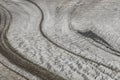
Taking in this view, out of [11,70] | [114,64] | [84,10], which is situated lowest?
[11,70]

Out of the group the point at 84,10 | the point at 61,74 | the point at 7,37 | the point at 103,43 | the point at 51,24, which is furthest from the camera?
the point at 84,10

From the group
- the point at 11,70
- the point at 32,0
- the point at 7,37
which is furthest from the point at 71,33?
the point at 32,0

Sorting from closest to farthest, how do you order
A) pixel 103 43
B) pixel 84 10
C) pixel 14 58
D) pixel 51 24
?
pixel 14 58
pixel 103 43
pixel 51 24
pixel 84 10

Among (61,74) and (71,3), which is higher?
(71,3)

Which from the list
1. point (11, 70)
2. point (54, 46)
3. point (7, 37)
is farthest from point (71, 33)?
point (11, 70)

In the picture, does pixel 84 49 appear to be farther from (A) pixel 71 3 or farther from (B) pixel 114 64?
(A) pixel 71 3

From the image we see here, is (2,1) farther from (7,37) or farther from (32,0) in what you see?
(7,37)

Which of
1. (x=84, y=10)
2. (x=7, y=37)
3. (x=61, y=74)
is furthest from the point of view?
(x=84, y=10)

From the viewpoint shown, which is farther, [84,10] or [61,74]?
[84,10]

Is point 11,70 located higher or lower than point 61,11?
lower
